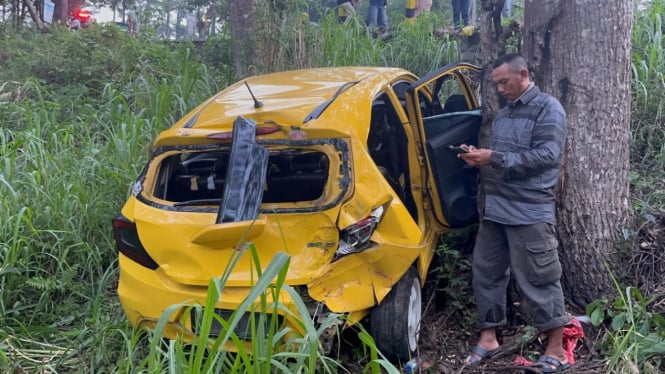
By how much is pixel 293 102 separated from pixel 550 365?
2030mm

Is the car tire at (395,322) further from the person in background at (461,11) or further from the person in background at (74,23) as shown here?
the person in background at (74,23)

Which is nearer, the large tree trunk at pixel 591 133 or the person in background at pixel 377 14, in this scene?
the large tree trunk at pixel 591 133

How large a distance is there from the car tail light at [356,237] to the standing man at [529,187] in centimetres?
76

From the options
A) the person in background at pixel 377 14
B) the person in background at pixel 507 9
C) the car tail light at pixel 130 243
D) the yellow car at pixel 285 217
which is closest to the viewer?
the yellow car at pixel 285 217

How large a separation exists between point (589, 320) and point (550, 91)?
1430 mm

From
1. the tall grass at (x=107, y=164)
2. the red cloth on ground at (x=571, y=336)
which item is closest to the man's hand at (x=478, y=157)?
the red cloth on ground at (x=571, y=336)

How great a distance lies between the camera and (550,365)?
3504 millimetres

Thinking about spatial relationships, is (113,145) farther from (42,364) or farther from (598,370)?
(598,370)

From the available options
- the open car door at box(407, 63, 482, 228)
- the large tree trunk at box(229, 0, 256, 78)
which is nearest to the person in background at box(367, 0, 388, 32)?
the large tree trunk at box(229, 0, 256, 78)

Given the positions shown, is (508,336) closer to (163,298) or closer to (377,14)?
(163,298)

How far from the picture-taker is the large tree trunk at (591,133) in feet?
13.1

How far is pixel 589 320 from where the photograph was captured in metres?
3.85

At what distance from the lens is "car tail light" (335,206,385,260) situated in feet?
10.6

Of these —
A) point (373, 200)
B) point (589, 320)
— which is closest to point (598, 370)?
point (589, 320)
